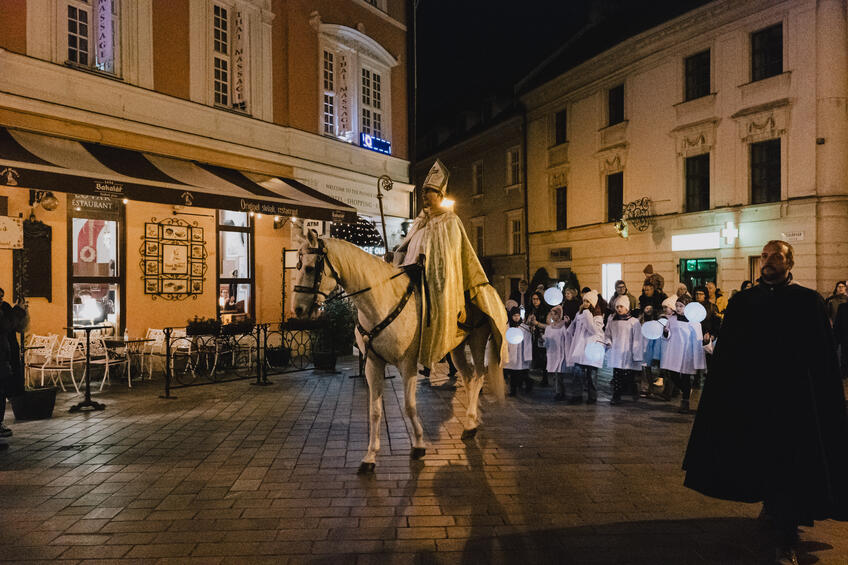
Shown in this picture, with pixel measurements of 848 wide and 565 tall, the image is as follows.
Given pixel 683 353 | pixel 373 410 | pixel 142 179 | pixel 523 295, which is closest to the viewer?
pixel 373 410

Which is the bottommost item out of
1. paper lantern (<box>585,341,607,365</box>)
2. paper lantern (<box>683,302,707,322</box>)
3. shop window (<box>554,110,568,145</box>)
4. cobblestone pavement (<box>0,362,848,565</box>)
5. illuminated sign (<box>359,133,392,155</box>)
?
cobblestone pavement (<box>0,362,848,565</box>)

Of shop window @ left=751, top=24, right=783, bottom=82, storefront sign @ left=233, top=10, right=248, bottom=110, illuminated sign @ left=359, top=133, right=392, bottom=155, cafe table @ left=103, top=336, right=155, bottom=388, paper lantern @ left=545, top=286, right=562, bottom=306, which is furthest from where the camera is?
shop window @ left=751, top=24, right=783, bottom=82

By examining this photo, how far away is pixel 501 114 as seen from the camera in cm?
2934

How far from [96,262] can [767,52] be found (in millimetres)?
19187

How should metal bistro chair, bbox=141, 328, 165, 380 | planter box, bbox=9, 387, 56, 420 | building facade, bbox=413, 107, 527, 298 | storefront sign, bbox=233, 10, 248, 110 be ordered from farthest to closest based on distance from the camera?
building facade, bbox=413, 107, 527, 298 < storefront sign, bbox=233, 10, 248, 110 < metal bistro chair, bbox=141, 328, 165, 380 < planter box, bbox=9, 387, 56, 420

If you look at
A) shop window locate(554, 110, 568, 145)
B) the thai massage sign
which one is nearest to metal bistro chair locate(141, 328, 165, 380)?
the thai massage sign

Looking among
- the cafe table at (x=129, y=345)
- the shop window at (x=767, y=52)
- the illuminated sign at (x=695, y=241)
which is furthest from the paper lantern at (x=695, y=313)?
the shop window at (x=767, y=52)

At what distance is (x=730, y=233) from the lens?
17578 millimetres

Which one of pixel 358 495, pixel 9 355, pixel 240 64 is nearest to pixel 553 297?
pixel 358 495

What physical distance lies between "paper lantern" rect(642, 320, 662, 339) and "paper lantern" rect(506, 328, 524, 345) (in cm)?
191

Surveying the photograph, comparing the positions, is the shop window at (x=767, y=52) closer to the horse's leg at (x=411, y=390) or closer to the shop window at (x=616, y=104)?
Result: the shop window at (x=616, y=104)

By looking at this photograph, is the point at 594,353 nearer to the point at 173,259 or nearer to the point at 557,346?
the point at 557,346

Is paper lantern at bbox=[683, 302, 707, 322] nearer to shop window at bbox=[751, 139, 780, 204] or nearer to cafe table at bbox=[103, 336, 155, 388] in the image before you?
cafe table at bbox=[103, 336, 155, 388]

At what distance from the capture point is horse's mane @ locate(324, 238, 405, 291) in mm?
5254
